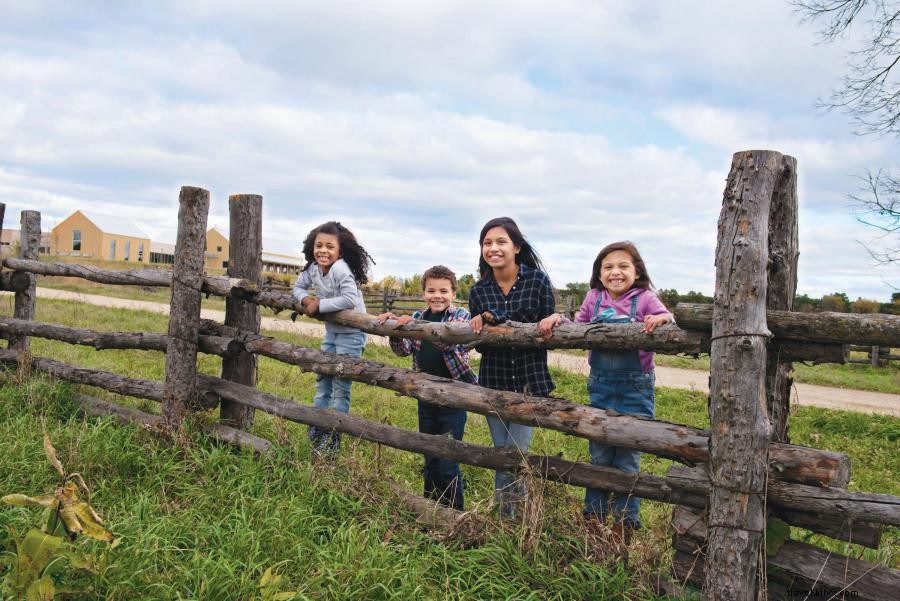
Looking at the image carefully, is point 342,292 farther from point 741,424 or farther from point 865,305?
point 865,305

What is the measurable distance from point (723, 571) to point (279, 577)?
188 centimetres

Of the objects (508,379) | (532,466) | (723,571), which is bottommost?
(723,571)

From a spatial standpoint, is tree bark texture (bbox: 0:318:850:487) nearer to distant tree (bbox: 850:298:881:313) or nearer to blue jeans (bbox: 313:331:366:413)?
blue jeans (bbox: 313:331:366:413)

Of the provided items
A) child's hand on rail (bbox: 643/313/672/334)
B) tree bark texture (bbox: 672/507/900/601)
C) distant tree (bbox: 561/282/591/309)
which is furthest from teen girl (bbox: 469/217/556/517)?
distant tree (bbox: 561/282/591/309)

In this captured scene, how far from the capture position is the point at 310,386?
7879mm

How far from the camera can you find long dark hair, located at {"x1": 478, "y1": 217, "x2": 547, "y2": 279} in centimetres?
381

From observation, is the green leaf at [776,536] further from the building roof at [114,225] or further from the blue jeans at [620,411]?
the building roof at [114,225]

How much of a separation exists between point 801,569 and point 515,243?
2.13m

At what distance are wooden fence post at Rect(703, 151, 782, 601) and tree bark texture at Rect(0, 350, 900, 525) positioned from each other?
0.60 feet

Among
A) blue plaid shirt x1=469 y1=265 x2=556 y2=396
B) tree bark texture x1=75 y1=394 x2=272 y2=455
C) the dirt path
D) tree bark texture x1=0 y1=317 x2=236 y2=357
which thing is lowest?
the dirt path

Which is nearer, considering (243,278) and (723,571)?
(723,571)

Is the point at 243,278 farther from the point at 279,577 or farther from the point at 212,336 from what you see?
the point at 279,577

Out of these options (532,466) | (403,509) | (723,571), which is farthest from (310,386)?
(723,571)

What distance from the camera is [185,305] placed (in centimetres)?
480
